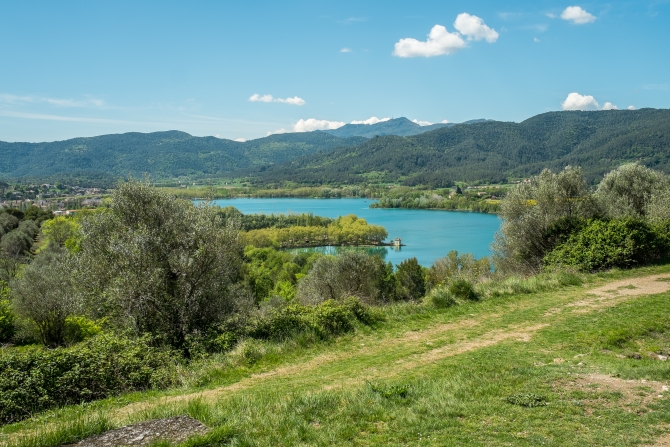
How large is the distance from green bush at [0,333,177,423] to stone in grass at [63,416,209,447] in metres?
3.17

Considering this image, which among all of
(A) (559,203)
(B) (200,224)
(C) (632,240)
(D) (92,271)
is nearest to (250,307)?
(B) (200,224)

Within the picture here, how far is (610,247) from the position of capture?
56.8ft

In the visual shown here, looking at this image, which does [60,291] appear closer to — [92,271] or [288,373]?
[92,271]

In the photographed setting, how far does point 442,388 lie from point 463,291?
814 cm

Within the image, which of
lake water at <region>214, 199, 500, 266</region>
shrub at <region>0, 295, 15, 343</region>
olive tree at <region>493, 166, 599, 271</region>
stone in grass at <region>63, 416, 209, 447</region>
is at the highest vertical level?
olive tree at <region>493, 166, 599, 271</region>

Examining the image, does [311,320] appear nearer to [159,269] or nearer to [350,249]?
[159,269]

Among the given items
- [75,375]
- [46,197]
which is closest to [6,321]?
[75,375]

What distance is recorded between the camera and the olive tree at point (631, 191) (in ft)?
80.3

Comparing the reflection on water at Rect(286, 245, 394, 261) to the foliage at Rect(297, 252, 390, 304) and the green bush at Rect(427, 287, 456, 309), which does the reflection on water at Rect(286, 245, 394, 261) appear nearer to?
the foliage at Rect(297, 252, 390, 304)

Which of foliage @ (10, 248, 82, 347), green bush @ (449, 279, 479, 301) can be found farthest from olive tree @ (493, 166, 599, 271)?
foliage @ (10, 248, 82, 347)

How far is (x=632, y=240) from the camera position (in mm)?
17344

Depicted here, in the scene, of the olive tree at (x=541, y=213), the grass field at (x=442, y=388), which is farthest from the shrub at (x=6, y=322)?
the olive tree at (x=541, y=213)

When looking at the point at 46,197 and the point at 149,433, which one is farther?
the point at 46,197

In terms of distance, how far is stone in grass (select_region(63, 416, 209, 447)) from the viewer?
16.2 ft
